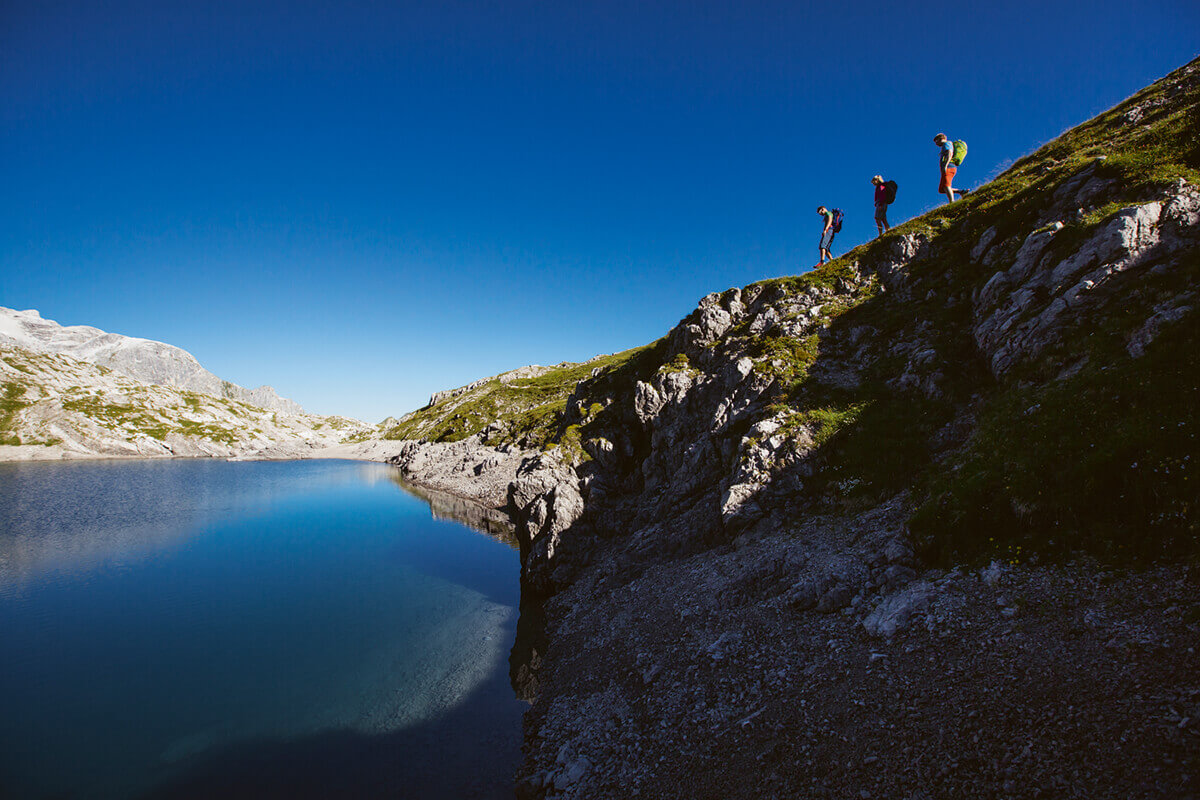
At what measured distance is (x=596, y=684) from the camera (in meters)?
22.2

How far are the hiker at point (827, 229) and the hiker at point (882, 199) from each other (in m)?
3.04

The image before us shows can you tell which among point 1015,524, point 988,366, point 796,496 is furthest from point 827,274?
point 1015,524


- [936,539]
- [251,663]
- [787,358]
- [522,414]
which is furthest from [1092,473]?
[522,414]

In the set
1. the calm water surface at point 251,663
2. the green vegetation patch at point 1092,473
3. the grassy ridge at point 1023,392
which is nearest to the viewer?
the green vegetation patch at point 1092,473

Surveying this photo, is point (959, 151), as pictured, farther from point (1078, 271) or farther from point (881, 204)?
point (1078, 271)

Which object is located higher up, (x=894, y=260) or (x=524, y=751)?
(x=894, y=260)

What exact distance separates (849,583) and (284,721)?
1161 inches

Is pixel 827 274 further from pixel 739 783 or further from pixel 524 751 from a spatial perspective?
pixel 524 751

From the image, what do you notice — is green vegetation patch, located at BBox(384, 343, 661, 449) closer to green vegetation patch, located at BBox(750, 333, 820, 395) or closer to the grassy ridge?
green vegetation patch, located at BBox(750, 333, 820, 395)

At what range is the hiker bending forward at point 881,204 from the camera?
3563cm

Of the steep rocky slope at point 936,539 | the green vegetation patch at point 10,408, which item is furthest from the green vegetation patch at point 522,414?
the green vegetation patch at point 10,408

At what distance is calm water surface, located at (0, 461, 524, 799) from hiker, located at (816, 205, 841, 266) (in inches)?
1735

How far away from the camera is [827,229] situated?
40.2 m

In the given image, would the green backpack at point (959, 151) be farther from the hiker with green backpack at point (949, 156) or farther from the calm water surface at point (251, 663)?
the calm water surface at point (251, 663)
